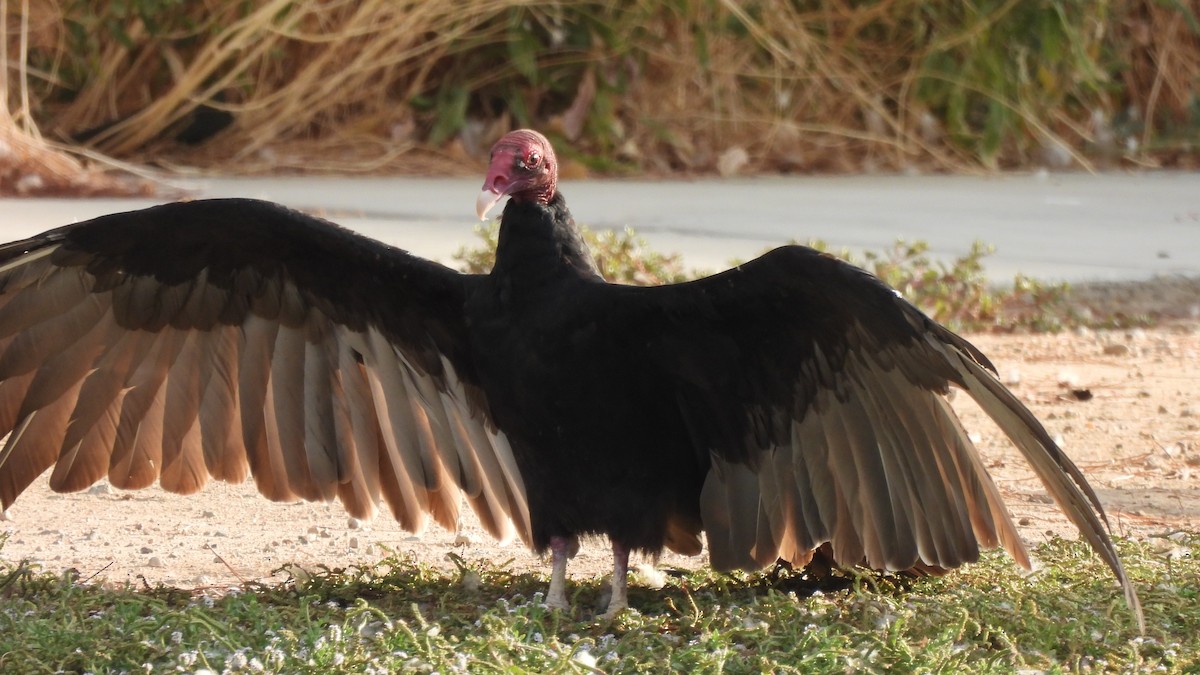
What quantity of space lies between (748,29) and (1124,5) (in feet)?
7.50

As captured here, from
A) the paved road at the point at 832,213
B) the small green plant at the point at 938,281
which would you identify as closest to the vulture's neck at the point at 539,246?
the small green plant at the point at 938,281

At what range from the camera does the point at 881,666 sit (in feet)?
8.09

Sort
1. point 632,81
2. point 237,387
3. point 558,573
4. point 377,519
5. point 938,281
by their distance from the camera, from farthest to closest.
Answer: point 632,81
point 938,281
point 377,519
point 237,387
point 558,573

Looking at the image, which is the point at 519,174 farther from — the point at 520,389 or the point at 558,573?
the point at 558,573

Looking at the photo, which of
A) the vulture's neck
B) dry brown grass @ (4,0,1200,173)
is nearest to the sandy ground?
the vulture's neck

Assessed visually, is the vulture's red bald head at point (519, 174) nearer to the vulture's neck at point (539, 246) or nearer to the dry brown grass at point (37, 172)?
the vulture's neck at point (539, 246)

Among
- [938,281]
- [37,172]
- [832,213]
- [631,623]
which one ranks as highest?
[37,172]


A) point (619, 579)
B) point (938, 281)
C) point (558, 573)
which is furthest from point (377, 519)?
point (938, 281)

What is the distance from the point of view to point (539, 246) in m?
2.84

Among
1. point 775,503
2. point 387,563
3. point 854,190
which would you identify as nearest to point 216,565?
point 387,563

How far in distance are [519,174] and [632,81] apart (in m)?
5.88

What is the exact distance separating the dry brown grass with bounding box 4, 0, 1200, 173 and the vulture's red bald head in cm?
507

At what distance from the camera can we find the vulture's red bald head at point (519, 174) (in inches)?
113

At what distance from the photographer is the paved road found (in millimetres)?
5973
